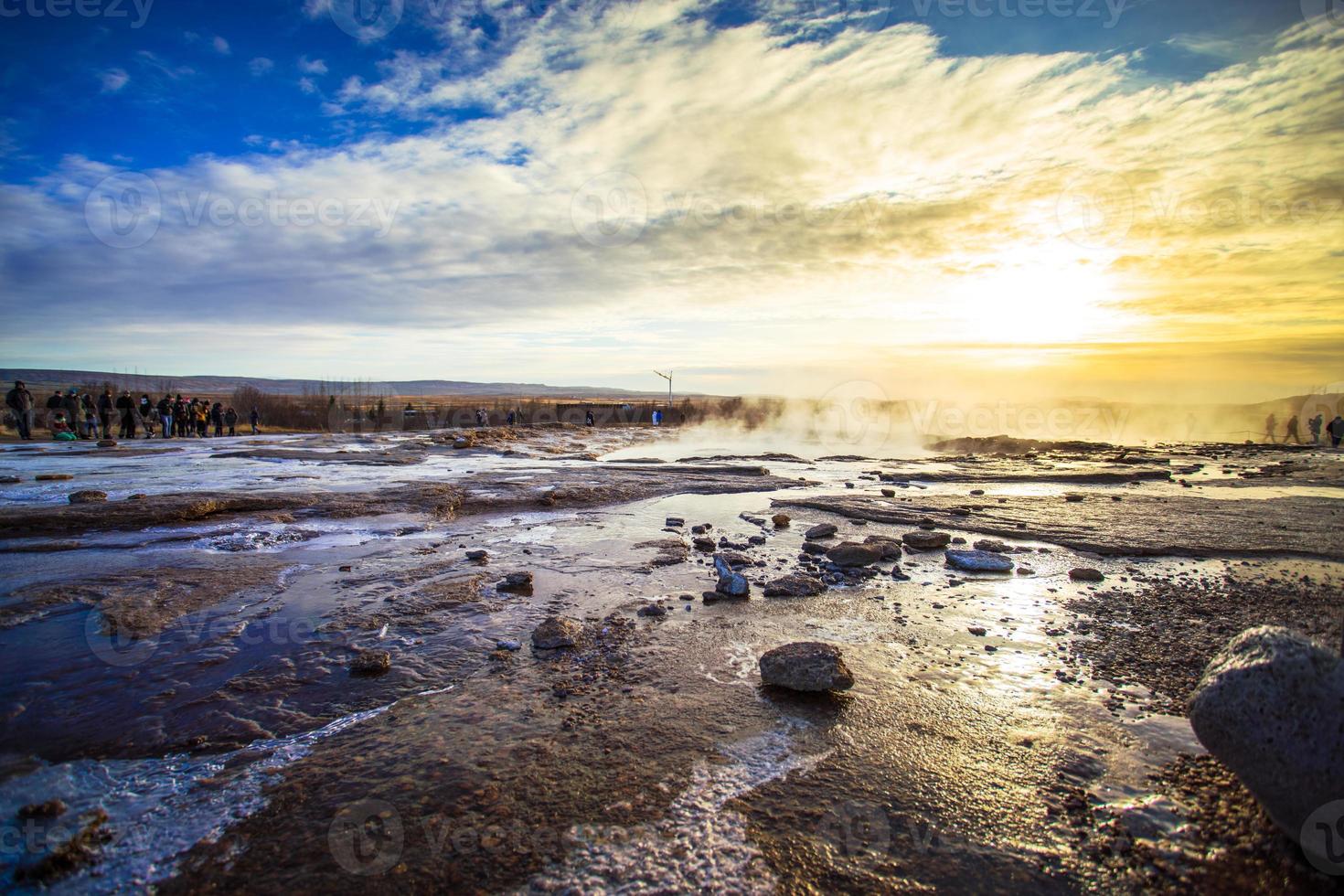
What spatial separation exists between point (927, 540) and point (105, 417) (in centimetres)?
3103

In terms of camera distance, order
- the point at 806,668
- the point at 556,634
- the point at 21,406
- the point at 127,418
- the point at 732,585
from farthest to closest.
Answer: the point at 127,418 < the point at 21,406 < the point at 732,585 < the point at 556,634 < the point at 806,668

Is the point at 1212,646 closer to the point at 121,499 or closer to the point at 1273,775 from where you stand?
the point at 1273,775

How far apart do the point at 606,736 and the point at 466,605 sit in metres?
3.22

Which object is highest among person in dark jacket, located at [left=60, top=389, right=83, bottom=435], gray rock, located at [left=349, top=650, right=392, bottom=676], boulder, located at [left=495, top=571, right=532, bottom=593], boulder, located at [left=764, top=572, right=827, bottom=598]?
person in dark jacket, located at [left=60, top=389, right=83, bottom=435]

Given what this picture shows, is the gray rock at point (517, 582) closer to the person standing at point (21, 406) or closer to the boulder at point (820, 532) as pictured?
the boulder at point (820, 532)

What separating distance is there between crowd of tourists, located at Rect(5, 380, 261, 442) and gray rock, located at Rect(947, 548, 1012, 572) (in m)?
30.9

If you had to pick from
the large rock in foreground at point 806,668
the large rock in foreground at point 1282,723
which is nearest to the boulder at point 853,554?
the large rock in foreground at point 806,668

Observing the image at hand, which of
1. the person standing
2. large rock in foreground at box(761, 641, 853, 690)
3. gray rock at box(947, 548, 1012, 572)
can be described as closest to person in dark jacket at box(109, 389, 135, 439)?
the person standing

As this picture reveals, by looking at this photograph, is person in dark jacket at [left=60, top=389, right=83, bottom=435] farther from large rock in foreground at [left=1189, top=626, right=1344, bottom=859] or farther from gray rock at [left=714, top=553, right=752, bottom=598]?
large rock in foreground at [left=1189, top=626, right=1344, bottom=859]

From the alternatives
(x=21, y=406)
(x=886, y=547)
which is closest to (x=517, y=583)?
(x=886, y=547)

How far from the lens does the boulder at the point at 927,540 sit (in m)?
9.23

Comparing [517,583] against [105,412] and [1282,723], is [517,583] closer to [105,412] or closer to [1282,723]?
[1282,723]

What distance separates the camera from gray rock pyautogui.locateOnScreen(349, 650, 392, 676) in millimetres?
4945

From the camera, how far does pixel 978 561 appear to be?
26.4 ft
